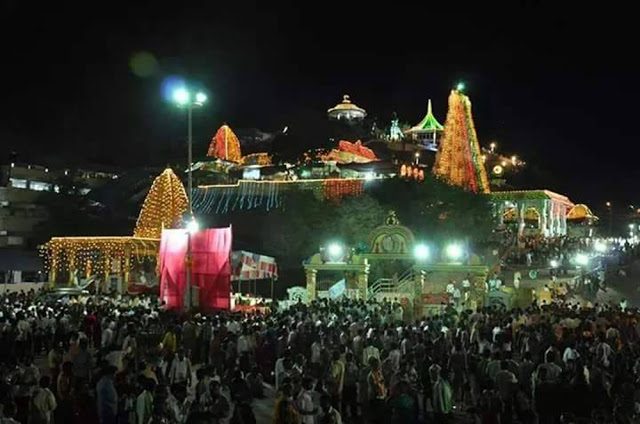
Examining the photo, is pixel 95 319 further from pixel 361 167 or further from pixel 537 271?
pixel 361 167

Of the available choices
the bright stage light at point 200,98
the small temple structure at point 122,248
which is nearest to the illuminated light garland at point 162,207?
the small temple structure at point 122,248

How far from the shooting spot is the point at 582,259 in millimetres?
39156

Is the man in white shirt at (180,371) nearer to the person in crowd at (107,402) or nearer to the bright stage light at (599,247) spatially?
the person in crowd at (107,402)

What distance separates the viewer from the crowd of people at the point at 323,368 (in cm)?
912

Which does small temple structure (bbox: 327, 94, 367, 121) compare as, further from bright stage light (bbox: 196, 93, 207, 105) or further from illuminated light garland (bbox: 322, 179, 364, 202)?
bright stage light (bbox: 196, 93, 207, 105)

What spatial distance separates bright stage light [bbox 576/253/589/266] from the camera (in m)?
38.0

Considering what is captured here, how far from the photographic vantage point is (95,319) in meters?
18.9

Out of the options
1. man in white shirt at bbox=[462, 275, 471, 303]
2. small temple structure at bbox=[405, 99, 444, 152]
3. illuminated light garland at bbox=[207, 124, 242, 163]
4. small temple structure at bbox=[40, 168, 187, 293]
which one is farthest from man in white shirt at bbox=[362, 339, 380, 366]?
small temple structure at bbox=[405, 99, 444, 152]

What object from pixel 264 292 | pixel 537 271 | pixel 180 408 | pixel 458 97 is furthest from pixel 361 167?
pixel 180 408

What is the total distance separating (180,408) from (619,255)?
3959cm

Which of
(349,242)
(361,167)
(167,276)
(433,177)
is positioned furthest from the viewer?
(361,167)

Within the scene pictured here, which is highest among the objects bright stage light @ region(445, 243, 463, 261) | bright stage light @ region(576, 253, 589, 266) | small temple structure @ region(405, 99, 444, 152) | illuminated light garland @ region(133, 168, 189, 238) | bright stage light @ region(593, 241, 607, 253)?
small temple structure @ region(405, 99, 444, 152)

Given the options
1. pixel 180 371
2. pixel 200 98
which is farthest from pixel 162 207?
pixel 180 371

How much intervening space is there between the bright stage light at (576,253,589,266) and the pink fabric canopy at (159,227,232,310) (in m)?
24.0
